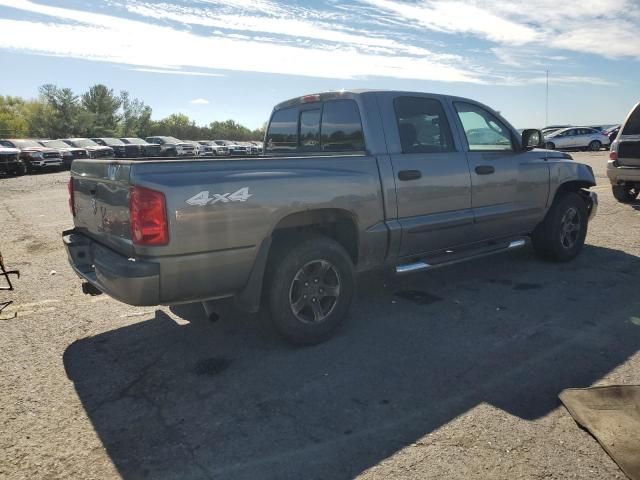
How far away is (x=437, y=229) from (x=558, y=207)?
7.32 ft

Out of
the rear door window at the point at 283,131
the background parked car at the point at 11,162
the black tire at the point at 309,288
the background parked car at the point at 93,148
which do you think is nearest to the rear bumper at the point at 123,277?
the black tire at the point at 309,288

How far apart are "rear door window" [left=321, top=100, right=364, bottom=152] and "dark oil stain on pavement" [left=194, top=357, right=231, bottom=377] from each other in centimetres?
206

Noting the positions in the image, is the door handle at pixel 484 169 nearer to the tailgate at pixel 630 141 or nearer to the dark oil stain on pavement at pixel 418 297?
the dark oil stain on pavement at pixel 418 297

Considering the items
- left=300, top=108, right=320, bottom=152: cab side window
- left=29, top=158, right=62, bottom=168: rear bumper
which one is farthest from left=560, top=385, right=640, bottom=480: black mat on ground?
left=29, top=158, right=62, bottom=168: rear bumper

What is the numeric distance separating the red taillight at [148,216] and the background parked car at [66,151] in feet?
86.9

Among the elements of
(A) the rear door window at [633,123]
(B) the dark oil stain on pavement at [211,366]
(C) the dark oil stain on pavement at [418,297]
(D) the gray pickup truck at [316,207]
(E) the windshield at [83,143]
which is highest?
(E) the windshield at [83,143]

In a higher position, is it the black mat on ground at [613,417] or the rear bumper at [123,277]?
the rear bumper at [123,277]

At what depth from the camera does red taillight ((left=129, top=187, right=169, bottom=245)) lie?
3.07 metres

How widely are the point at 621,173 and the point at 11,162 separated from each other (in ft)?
73.8

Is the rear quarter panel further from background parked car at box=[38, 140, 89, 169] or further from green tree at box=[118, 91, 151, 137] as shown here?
green tree at box=[118, 91, 151, 137]

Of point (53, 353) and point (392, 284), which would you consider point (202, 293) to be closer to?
point (53, 353)

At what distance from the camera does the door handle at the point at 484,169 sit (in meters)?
4.95

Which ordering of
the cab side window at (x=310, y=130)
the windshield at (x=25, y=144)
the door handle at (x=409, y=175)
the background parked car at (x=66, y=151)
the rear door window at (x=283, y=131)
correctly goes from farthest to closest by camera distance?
the background parked car at (x=66, y=151)
the windshield at (x=25, y=144)
the rear door window at (x=283, y=131)
the cab side window at (x=310, y=130)
the door handle at (x=409, y=175)

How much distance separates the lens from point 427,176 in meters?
4.46
